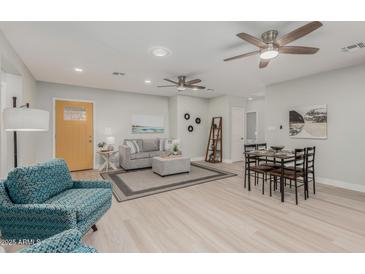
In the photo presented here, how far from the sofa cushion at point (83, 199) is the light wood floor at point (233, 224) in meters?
0.41

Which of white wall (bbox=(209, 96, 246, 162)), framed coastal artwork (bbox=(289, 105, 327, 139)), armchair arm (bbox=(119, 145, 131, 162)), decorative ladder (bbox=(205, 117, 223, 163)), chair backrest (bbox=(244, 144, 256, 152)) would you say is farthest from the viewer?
decorative ladder (bbox=(205, 117, 223, 163))

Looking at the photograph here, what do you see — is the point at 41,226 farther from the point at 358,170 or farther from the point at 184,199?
the point at 358,170

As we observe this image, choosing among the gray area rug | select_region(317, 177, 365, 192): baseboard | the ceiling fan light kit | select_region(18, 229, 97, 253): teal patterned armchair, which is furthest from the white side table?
select_region(317, 177, 365, 192): baseboard

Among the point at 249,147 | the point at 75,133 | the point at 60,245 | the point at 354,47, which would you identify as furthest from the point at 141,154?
the point at 354,47

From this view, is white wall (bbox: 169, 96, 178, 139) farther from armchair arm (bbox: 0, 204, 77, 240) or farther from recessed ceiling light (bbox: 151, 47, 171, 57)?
armchair arm (bbox: 0, 204, 77, 240)

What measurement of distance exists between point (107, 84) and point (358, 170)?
244 inches

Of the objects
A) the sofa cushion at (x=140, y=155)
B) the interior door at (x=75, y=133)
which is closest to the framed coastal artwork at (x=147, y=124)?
the sofa cushion at (x=140, y=155)

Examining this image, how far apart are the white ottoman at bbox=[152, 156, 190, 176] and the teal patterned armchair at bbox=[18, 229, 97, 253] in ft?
10.6

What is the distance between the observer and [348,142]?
340cm

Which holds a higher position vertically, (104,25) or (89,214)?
(104,25)

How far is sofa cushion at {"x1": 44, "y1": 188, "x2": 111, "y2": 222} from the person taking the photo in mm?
1575

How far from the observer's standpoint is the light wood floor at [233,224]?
1.72 metres

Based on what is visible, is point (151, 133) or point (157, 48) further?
point (151, 133)
